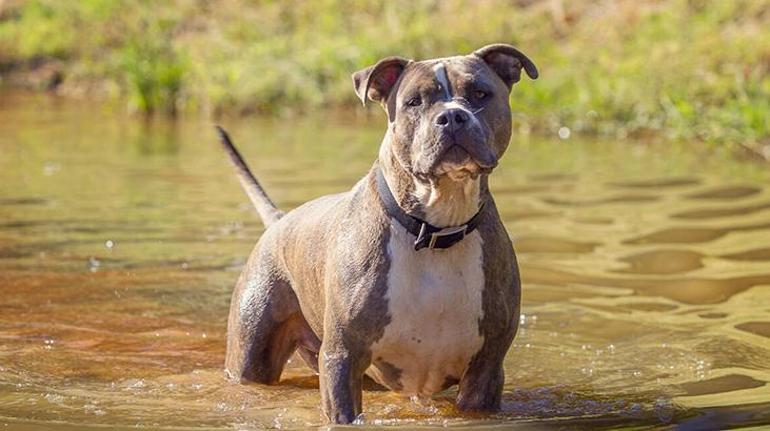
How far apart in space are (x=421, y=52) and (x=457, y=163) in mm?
12947

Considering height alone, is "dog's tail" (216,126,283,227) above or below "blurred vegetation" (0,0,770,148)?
below

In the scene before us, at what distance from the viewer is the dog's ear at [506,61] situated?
5.20 meters

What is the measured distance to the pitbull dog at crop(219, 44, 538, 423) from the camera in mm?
4918

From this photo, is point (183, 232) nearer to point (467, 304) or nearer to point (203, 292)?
point (203, 292)

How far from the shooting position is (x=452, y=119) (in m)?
4.77

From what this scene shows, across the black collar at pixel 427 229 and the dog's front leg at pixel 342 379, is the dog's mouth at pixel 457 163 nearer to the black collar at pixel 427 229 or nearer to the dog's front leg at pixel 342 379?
the black collar at pixel 427 229

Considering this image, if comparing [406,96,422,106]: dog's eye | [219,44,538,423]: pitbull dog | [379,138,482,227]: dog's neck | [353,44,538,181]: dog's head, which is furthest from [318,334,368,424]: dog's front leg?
[406,96,422,106]: dog's eye

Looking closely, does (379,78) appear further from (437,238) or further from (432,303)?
(432,303)

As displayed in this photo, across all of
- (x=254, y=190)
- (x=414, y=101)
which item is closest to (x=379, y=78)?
(x=414, y=101)

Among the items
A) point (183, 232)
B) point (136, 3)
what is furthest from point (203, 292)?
point (136, 3)

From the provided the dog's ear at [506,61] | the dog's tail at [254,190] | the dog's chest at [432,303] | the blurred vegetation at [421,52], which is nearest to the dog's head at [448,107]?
the dog's ear at [506,61]

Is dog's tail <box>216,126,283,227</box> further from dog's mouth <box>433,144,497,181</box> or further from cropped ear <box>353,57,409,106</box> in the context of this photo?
dog's mouth <box>433,144,497,181</box>

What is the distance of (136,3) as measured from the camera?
2462cm

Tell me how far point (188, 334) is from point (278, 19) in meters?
16.1
